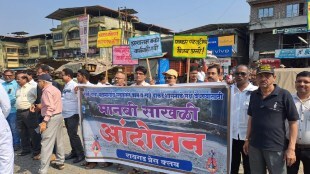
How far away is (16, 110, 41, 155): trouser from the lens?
5.38 m

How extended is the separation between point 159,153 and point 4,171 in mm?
2039

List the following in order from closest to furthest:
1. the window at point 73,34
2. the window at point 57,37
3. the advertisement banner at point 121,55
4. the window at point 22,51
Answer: the advertisement banner at point 121,55 < the window at point 73,34 < the window at point 57,37 < the window at point 22,51

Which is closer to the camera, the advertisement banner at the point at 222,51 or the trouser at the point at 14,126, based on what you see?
the trouser at the point at 14,126

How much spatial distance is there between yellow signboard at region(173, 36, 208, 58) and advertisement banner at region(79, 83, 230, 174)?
2.62 meters

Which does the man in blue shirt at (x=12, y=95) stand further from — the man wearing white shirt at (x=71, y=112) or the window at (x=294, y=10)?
the window at (x=294, y=10)

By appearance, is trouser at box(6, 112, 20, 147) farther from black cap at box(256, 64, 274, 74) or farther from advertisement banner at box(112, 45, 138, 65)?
black cap at box(256, 64, 274, 74)

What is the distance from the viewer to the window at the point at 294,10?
2578 centimetres

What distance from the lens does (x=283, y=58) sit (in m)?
25.1

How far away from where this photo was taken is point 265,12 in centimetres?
2781

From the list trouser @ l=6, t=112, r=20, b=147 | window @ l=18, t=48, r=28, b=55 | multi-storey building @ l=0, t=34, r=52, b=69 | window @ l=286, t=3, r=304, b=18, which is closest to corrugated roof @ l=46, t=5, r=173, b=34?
multi-storey building @ l=0, t=34, r=52, b=69

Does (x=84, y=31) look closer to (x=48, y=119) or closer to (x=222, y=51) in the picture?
(x=48, y=119)

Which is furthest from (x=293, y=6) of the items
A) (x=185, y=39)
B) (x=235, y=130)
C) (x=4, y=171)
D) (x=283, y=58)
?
(x=4, y=171)

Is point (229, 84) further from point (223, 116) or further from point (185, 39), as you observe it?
point (185, 39)

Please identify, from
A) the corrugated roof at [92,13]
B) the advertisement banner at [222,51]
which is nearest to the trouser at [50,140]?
the advertisement banner at [222,51]
